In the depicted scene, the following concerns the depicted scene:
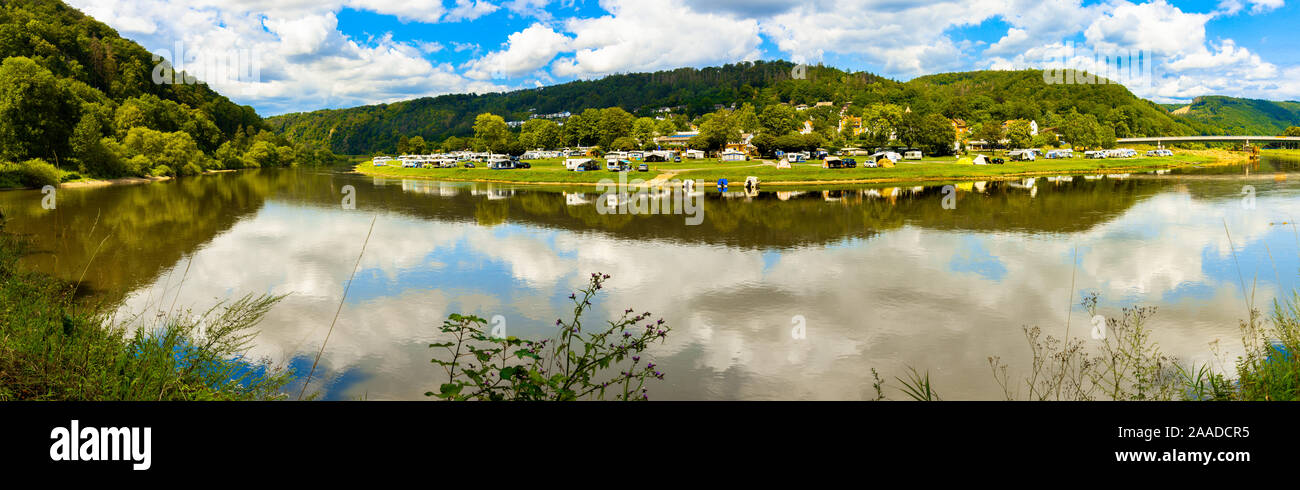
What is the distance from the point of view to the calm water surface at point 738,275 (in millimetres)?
11734

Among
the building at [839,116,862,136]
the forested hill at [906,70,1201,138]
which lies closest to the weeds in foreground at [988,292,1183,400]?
the building at [839,116,862,136]

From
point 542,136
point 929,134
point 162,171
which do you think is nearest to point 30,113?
point 162,171

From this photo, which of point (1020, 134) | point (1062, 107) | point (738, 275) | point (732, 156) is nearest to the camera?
point (738, 275)

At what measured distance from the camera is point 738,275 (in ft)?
61.9

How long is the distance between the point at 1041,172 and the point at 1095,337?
223 feet

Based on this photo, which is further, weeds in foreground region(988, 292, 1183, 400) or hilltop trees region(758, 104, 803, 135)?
hilltop trees region(758, 104, 803, 135)

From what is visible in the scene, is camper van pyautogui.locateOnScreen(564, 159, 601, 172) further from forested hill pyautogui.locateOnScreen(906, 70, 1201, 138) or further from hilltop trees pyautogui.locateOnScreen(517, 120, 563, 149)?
forested hill pyautogui.locateOnScreen(906, 70, 1201, 138)

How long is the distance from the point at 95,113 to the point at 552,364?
8879cm

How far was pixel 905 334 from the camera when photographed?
13.0m

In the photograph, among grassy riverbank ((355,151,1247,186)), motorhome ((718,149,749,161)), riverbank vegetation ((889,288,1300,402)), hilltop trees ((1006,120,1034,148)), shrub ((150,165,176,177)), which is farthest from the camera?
hilltop trees ((1006,120,1034,148))

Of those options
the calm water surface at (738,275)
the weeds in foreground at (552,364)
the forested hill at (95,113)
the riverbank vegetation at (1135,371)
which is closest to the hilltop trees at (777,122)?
the calm water surface at (738,275)

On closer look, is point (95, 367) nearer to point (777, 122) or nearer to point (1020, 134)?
point (777, 122)

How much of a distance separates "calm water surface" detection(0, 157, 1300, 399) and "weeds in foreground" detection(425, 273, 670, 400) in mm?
762

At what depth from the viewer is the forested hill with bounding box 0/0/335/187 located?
5962 cm
